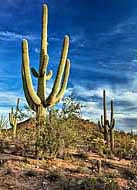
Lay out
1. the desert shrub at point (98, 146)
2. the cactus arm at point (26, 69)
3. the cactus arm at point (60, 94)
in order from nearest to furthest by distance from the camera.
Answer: the cactus arm at point (26, 69) → the cactus arm at point (60, 94) → the desert shrub at point (98, 146)

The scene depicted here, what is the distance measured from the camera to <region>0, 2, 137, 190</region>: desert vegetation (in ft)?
37.6

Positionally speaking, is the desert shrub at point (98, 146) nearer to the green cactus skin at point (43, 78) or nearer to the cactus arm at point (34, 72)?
the green cactus skin at point (43, 78)

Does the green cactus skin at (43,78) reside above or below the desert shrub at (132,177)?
above

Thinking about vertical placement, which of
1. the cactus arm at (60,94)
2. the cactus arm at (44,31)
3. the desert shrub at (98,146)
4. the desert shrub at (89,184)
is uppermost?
the cactus arm at (44,31)

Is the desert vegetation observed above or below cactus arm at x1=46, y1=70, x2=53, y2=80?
below

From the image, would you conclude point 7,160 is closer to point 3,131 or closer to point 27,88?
point 27,88

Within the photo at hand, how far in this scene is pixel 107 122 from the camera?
21344 millimetres

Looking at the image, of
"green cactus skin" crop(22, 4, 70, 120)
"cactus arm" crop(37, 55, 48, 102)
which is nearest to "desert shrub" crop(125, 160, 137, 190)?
"green cactus skin" crop(22, 4, 70, 120)

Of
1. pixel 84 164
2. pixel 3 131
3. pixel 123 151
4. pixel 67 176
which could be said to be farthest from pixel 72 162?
pixel 3 131

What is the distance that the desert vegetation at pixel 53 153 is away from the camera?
1147 centimetres

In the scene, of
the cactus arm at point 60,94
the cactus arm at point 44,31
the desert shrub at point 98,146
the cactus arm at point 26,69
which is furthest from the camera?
the desert shrub at point 98,146

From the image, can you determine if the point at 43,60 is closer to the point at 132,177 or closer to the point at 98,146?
the point at 98,146

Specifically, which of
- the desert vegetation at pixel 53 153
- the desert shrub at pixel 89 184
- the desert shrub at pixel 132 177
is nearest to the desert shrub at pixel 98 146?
the desert vegetation at pixel 53 153

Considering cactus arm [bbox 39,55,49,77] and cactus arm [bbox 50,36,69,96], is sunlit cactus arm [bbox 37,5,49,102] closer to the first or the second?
cactus arm [bbox 39,55,49,77]
